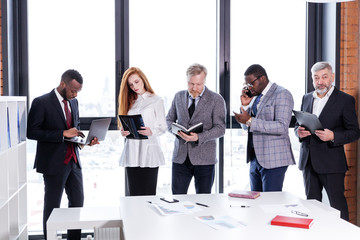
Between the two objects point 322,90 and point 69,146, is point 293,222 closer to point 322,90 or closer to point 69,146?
point 322,90

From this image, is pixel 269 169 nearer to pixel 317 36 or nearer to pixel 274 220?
pixel 274 220

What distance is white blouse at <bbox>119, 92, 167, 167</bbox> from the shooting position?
3537mm

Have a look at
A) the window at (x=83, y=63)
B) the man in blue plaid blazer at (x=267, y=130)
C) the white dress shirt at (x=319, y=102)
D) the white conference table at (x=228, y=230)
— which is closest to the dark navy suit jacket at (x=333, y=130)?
the white dress shirt at (x=319, y=102)

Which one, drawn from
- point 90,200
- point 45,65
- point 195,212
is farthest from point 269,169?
point 45,65

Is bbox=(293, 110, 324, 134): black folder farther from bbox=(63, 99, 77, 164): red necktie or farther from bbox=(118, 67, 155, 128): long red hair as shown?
bbox=(63, 99, 77, 164): red necktie

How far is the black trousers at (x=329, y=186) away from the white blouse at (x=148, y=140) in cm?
132

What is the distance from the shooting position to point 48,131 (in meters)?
3.47

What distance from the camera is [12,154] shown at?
129 inches

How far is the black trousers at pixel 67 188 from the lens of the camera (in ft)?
11.5

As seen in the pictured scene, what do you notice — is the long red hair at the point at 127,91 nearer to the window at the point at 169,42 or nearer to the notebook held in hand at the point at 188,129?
the notebook held in hand at the point at 188,129

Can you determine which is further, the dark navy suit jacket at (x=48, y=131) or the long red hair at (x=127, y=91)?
the long red hair at (x=127, y=91)

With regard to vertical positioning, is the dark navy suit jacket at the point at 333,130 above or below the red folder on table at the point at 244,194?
above

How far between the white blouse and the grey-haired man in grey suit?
0.17 metres

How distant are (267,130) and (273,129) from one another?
0.05 meters
